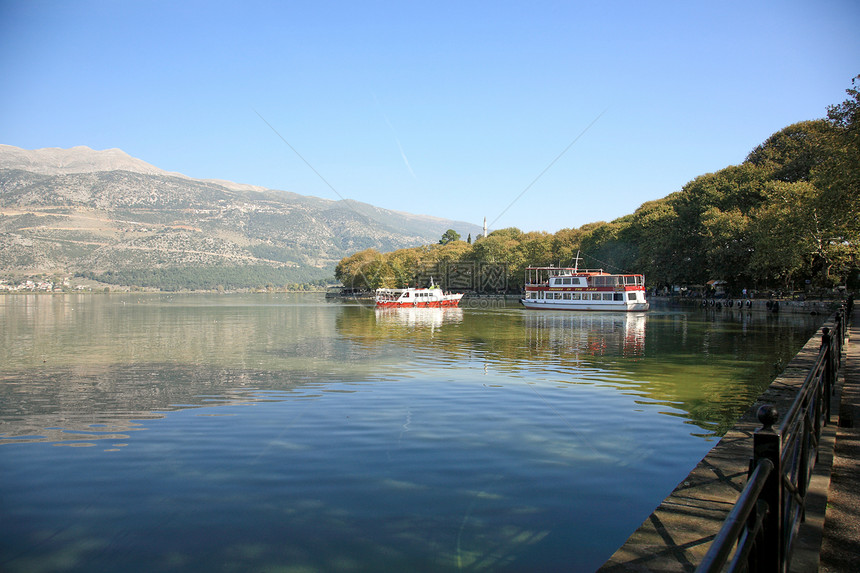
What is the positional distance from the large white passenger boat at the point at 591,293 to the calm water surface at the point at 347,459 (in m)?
47.5

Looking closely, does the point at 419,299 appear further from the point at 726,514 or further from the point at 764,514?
the point at 764,514

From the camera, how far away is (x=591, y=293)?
73312mm

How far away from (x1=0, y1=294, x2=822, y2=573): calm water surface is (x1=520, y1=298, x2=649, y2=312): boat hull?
1823 inches

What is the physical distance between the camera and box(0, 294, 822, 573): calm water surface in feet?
23.0

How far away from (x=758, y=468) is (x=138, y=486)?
A: 8.93 m

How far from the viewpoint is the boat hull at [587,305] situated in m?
68.4

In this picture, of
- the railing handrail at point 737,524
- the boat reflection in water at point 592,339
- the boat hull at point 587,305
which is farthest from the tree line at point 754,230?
the railing handrail at point 737,524

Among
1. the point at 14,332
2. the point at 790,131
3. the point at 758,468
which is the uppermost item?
the point at 790,131

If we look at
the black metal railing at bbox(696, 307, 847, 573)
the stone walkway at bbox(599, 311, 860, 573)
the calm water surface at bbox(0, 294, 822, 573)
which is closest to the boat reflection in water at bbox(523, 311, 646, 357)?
the calm water surface at bbox(0, 294, 822, 573)

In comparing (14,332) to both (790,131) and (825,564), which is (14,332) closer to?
(825,564)

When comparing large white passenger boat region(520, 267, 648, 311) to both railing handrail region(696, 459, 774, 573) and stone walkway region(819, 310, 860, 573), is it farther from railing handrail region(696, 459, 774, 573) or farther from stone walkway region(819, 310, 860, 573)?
railing handrail region(696, 459, 774, 573)

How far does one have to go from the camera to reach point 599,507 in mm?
8062

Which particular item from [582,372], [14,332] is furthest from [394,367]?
[14,332]

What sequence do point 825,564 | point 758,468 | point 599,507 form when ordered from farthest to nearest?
point 599,507
point 825,564
point 758,468
